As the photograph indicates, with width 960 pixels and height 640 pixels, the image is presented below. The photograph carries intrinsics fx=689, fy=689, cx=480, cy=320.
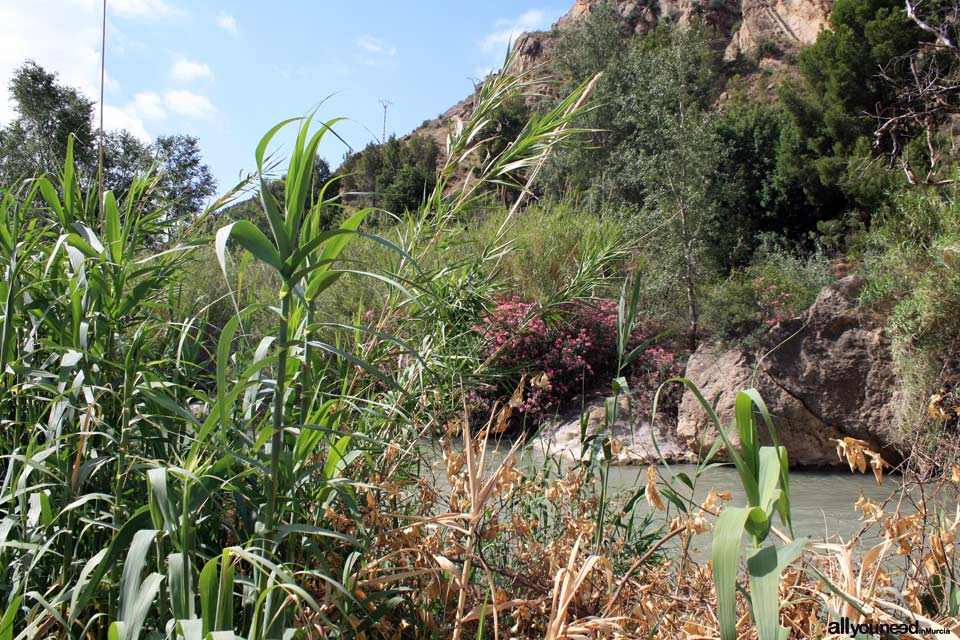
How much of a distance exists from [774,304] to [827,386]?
1647 millimetres

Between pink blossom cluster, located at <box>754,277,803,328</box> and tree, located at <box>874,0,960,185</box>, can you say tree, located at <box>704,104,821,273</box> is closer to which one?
tree, located at <box>874,0,960,185</box>

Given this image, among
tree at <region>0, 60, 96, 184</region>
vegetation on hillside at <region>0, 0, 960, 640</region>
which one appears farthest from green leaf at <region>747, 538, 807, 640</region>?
tree at <region>0, 60, 96, 184</region>

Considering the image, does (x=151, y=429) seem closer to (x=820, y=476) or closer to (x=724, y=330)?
(x=820, y=476)

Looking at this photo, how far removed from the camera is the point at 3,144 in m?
15.3

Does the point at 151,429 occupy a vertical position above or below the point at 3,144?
below

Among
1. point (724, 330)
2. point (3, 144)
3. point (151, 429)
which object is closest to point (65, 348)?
point (151, 429)

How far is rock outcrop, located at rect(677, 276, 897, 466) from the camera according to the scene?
710 cm

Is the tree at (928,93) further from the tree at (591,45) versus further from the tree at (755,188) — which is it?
the tree at (591,45)

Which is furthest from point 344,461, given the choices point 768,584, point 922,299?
point 922,299

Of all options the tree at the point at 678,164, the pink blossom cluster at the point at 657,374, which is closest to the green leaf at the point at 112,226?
the pink blossom cluster at the point at 657,374

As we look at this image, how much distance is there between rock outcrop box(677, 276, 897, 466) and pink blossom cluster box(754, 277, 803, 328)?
806mm

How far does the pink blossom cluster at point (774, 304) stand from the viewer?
27.5 ft

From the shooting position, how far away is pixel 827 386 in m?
7.21

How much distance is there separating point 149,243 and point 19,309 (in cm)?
90
